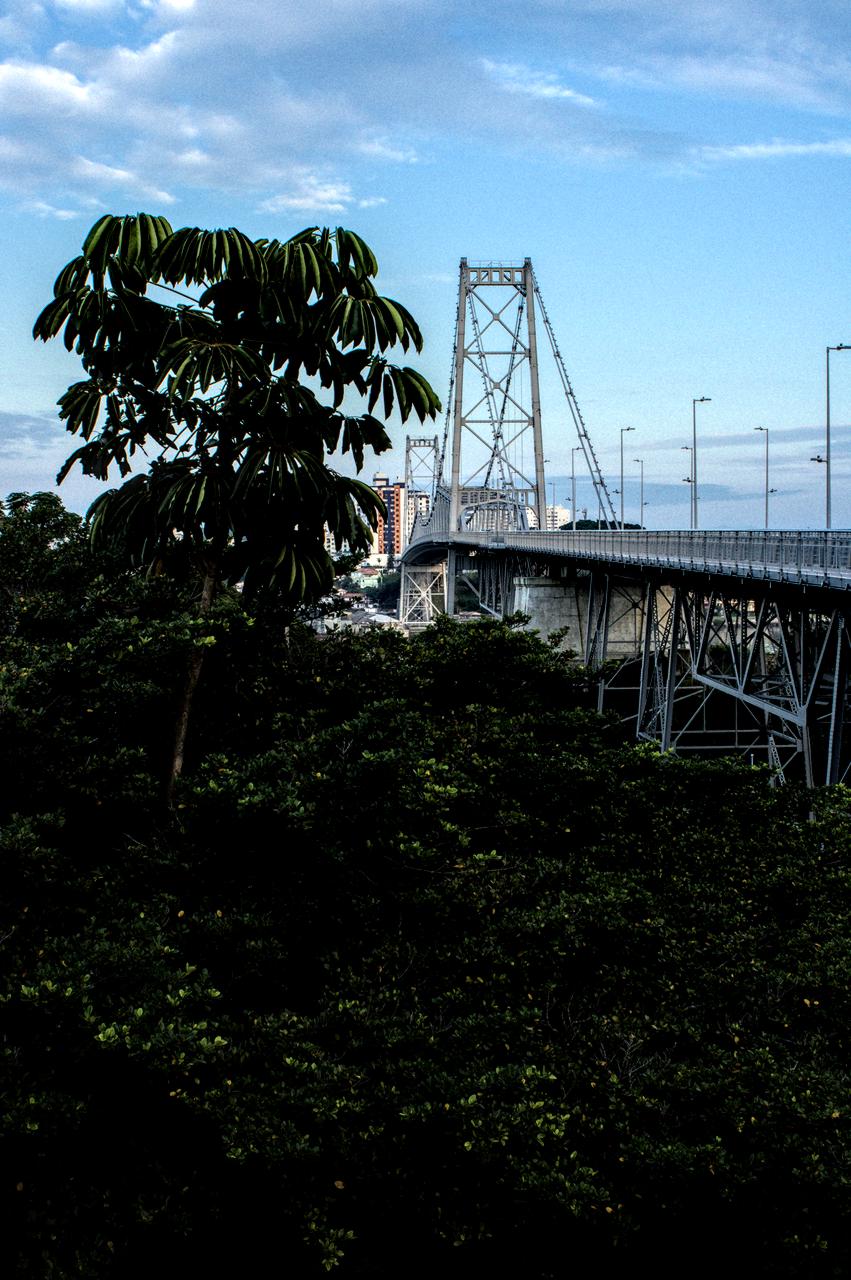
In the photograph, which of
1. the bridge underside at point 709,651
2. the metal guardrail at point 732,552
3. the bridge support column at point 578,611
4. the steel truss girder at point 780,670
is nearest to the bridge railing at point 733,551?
the metal guardrail at point 732,552

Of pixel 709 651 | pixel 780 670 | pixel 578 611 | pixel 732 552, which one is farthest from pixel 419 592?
pixel 780 670

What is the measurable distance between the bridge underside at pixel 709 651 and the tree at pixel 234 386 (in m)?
7.56

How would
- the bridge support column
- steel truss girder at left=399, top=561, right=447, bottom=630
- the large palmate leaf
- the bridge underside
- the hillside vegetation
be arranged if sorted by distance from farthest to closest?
steel truss girder at left=399, top=561, right=447, bottom=630, the bridge support column, the bridge underside, the large palmate leaf, the hillside vegetation

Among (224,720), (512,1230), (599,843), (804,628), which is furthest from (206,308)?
(804,628)

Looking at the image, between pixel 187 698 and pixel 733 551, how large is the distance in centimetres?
1564

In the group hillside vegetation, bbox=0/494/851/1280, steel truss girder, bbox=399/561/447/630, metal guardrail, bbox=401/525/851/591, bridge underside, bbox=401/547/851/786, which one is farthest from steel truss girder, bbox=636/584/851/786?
steel truss girder, bbox=399/561/447/630

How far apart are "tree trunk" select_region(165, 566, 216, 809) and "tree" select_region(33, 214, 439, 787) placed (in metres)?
0.03

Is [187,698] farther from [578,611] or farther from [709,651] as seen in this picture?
[578,611]

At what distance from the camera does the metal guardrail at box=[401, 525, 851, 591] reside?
19875mm

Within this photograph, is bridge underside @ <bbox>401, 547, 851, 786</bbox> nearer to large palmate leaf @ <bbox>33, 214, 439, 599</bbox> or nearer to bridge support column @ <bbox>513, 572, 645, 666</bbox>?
bridge support column @ <bbox>513, 572, 645, 666</bbox>

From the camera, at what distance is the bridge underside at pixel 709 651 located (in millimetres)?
21266

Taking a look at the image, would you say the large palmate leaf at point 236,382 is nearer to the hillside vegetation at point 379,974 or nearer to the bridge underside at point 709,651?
the hillside vegetation at point 379,974

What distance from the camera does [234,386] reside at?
39.6 ft

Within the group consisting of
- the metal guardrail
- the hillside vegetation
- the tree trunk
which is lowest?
the hillside vegetation
